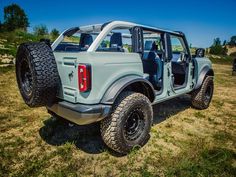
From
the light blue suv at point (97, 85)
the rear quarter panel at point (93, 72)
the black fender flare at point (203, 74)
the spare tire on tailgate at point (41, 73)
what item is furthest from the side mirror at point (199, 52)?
the spare tire on tailgate at point (41, 73)

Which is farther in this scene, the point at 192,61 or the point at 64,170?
the point at 192,61

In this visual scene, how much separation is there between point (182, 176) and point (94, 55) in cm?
198

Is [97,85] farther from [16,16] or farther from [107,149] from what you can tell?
[16,16]

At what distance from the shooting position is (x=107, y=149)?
3387mm

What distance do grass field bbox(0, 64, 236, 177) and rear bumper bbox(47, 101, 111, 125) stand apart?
0.73 m

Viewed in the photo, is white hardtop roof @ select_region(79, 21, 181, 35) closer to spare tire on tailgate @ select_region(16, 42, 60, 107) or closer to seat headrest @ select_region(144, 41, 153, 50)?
seat headrest @ select_region(144, 41, 153, 50)

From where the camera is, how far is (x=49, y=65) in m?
2.71

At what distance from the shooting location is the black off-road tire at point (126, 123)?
2908 millimetres

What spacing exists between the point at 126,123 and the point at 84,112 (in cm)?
81

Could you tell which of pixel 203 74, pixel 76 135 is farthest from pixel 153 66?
pixel 76 135

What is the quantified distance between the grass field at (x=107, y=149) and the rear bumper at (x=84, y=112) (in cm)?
73

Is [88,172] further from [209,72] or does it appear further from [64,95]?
[209,72]

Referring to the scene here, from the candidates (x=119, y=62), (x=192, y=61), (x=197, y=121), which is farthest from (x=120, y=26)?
(x=197, y=121)

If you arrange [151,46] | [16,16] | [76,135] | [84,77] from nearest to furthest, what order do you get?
[84,77], [76,135], [151,46], [16,16]
